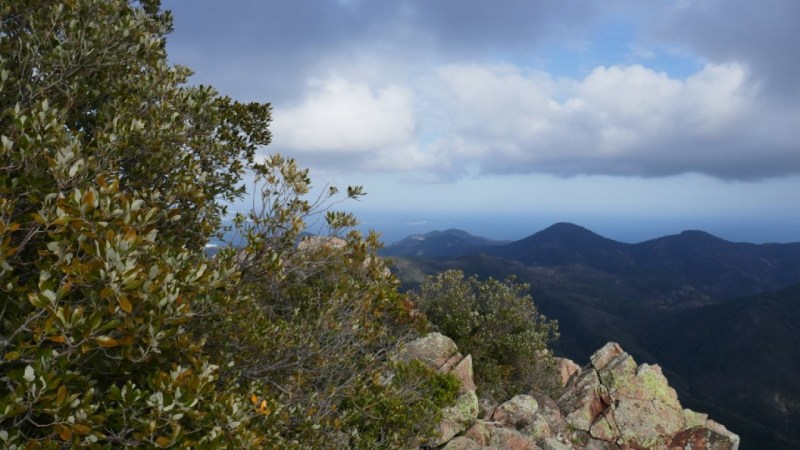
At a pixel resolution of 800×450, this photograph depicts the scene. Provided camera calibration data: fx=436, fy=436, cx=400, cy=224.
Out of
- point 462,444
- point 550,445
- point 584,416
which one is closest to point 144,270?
point 462,444

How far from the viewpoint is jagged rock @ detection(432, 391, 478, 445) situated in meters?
17.2

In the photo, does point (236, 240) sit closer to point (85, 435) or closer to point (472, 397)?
point (85, 435)

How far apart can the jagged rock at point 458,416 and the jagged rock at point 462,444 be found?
0.27 metres

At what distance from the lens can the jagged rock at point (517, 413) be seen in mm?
21125

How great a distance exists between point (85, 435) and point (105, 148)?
4.57 metres

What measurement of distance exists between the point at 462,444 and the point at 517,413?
230 inches

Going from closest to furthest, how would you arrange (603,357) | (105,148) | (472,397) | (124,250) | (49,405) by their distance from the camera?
(49,405) → (124,250) → (105,148) → (472,397) → (603,357)

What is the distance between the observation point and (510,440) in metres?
18.3

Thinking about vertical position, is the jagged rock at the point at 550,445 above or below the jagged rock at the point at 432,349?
below

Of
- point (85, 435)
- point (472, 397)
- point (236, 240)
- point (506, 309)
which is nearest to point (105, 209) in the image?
point (85, 435)

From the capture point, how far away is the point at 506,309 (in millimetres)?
33781

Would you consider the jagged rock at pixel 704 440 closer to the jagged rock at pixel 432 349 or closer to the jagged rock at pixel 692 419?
the jagged rock at pixel 692 419

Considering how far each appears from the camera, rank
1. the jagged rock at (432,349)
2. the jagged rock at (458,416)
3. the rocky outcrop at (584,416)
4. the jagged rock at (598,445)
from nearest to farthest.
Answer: the jagged rock at (458,416) < the rocky outcrop at (584,416) < the jagged rock at (598,445) < the jagged rock at (432,349)

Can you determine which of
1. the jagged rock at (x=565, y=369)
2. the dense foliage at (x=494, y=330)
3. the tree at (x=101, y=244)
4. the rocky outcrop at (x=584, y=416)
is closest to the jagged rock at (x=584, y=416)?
the rocky outcrop at (x=584, y=416)
